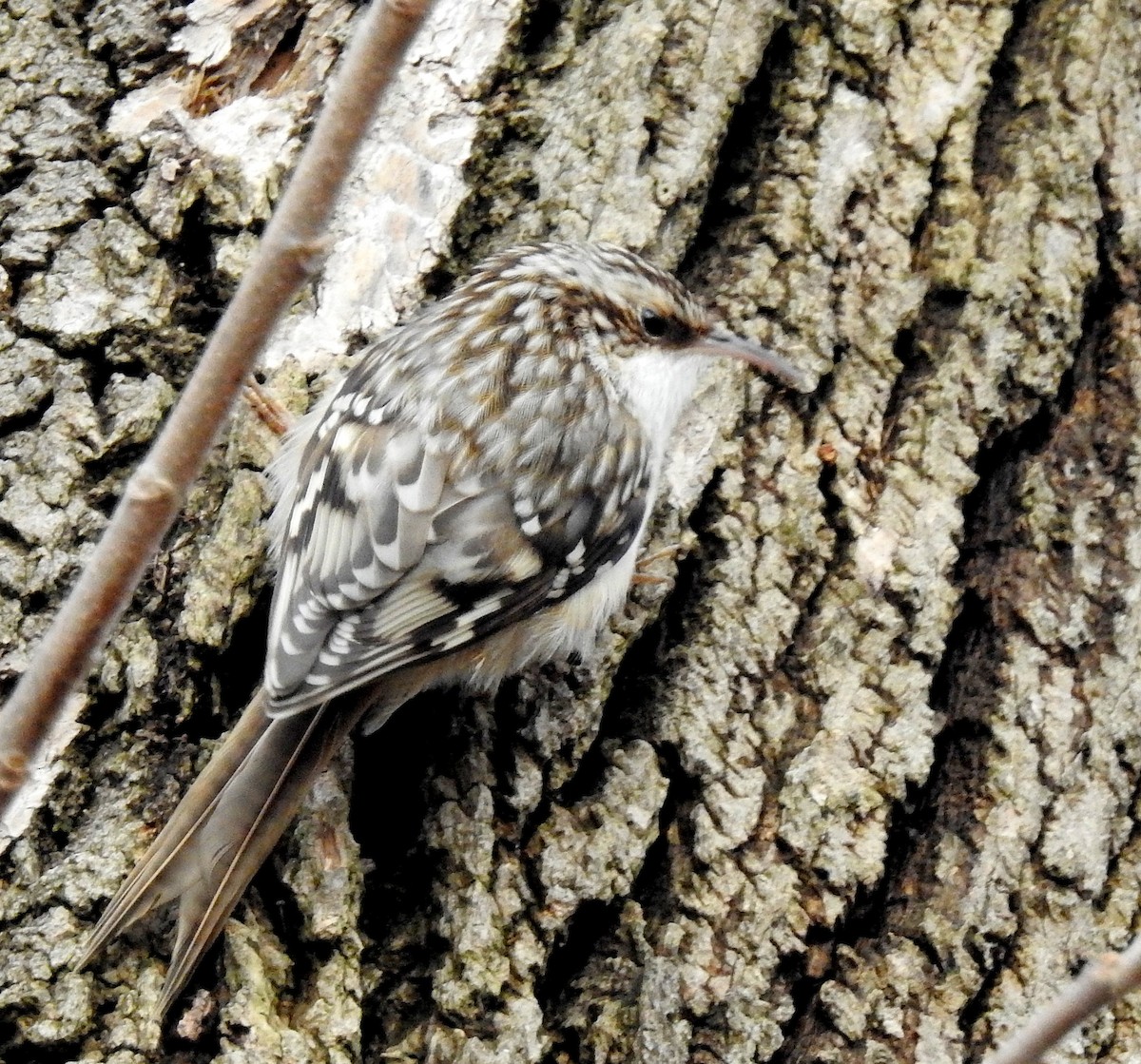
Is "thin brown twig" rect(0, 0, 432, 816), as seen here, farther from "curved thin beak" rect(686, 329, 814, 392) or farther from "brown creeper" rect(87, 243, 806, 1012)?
"curved thin beak" rect(686, 329, 814, 392)

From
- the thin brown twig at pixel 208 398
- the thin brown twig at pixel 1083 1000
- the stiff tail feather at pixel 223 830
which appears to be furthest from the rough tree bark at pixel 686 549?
the thin brown twig at pixel 1083 1000

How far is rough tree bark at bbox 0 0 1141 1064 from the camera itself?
1680mm

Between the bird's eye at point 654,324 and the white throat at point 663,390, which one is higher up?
the bird's eye at point 654,324

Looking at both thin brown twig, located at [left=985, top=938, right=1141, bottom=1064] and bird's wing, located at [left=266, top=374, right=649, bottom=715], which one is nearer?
thin brown twig, located at [left=985, top=938, right=1141, bottom=1064]

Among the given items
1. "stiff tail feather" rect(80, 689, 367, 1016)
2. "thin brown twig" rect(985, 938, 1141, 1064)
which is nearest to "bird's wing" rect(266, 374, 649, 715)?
"stiff tail feather" rect(80, 689, 367, 1016)

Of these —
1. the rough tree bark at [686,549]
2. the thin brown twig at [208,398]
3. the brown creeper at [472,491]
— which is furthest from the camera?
the brown creeper at [472,491]

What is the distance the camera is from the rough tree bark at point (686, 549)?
1680mm

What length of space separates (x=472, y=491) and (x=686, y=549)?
0.30 metres

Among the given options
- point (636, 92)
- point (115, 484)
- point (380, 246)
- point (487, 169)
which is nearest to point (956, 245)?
point (636, 92)

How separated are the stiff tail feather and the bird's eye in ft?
2.42

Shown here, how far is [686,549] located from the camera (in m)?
1.97

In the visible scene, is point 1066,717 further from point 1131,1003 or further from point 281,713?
point 281,713

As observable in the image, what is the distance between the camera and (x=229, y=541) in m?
1.86

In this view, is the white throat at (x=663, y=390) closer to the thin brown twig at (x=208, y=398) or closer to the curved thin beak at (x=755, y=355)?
the curved thin beak at (x=755, y=355)
